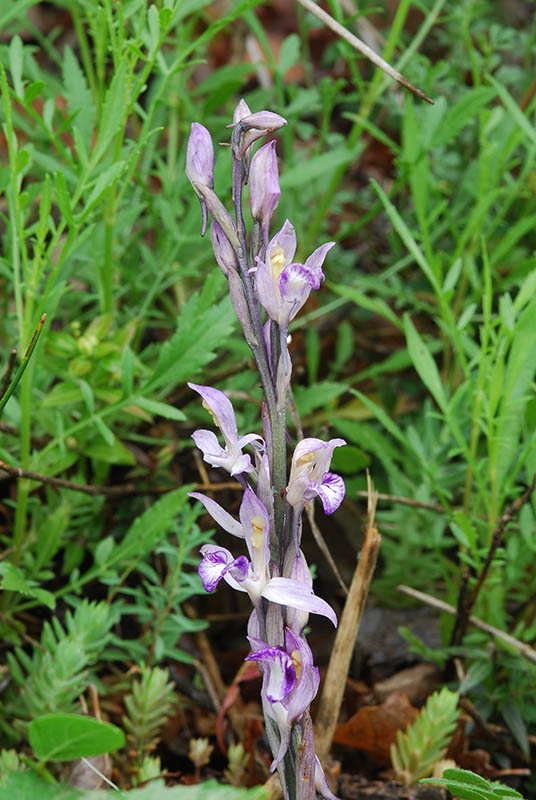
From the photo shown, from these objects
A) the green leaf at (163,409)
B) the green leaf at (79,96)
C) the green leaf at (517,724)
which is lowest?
the green leaf at (517,724)

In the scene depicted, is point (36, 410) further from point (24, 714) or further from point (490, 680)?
point (490, 680)

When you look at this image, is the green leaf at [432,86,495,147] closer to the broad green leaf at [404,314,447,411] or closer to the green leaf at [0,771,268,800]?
the broad green leaf at [404,314,447,411]

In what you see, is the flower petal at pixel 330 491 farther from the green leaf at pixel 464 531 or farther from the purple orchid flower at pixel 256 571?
the green leaf at pixel 464 531

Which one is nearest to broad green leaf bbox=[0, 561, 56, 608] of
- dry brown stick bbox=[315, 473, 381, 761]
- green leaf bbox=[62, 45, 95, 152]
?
dry brown stick bbox=[315, 473, 381, 761]

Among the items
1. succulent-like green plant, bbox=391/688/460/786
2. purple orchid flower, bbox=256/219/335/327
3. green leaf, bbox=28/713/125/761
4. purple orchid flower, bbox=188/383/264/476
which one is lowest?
succulent-like green plant, bbox=391/688/460/786

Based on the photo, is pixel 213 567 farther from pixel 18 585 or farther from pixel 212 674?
pixel 212 674

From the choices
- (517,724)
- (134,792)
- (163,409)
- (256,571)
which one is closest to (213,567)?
(256,571)

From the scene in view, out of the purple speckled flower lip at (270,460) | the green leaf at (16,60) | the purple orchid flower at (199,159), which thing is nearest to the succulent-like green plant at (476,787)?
the purple speckled flower lip at (270,460)

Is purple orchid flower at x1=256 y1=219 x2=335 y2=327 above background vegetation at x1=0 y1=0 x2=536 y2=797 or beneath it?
above
